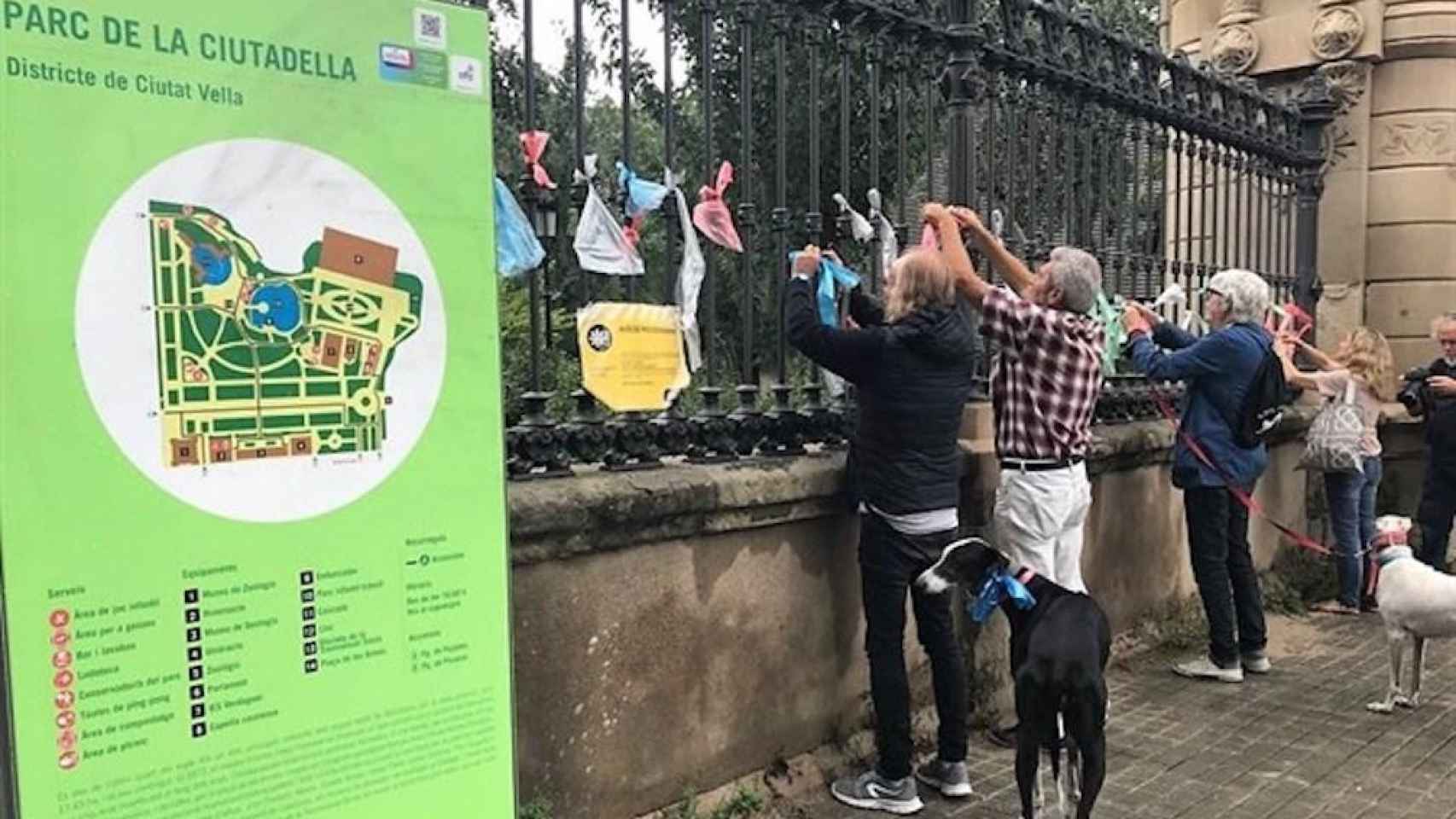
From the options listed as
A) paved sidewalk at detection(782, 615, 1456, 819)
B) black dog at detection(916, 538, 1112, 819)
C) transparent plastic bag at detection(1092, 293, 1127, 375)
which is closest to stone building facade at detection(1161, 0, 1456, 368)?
paved sidewalk at detection(782, 615, 1456, 819)

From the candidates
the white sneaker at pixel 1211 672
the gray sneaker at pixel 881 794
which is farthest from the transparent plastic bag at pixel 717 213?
the white sneaker at pixel 1211 672

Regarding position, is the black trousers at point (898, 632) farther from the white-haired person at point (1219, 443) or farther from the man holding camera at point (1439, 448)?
the man holding camera at point (1439, 448)

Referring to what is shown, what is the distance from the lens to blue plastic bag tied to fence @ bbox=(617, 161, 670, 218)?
428 cm

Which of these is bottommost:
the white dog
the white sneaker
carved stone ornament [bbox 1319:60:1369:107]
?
the white sneaker

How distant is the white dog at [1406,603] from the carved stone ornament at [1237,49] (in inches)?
197

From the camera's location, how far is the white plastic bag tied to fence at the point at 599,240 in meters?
4.12

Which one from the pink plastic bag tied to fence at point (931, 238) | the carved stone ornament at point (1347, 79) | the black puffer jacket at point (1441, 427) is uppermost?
the carved stone ornament at point (1347, 79)

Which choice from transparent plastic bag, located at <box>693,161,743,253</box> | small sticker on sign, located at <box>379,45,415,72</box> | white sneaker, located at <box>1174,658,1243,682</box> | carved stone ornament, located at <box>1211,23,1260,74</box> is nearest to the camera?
small sticker on sign, located at <box>379,45,415,72</box>

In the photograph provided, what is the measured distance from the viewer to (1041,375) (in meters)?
4.95

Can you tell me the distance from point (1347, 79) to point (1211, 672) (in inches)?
211

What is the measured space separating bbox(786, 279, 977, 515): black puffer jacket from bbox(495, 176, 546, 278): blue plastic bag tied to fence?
1020mm

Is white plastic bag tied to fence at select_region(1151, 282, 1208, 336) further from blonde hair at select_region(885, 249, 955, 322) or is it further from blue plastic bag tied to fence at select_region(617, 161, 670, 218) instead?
blue plastic bag tied to fence at select_region(617, 161, 670, 218)

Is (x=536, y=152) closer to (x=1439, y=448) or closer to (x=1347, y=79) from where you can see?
(x=1439, y=448)

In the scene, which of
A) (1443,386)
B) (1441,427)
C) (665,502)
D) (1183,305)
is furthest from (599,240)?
(1441,427)
